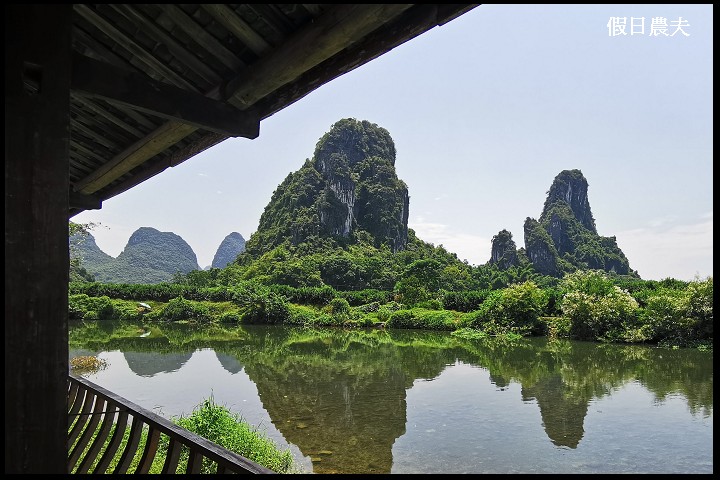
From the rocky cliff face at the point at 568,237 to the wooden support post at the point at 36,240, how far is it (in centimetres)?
6401

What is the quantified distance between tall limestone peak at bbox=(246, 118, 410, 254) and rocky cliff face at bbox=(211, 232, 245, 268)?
72736 mm

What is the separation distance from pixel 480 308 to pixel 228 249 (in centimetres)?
11982

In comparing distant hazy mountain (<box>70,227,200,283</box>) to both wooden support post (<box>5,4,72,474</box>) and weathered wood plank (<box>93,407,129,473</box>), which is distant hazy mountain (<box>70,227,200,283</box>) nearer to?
weathered wood plank (<box>93,407,129,473</box>)

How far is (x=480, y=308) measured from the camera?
2300cm

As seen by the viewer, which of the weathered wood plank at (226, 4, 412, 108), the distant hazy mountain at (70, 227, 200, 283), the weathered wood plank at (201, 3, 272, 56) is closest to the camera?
the weathered wood plank at (226, 4, 412, 108)

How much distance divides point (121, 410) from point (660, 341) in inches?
687

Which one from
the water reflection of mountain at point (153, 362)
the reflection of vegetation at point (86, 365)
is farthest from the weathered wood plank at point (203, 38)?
the reflection of vegetation at point (86, 365)

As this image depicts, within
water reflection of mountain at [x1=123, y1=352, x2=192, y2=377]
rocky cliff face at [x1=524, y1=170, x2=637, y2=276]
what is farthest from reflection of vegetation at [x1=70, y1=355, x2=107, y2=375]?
rocky cliff face at [x1=524, y1=170, x2=637, y2=276]

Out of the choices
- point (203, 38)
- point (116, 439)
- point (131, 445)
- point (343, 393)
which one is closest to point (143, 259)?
point (343, 393)

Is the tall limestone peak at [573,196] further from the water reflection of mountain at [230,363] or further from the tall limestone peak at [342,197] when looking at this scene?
the water reflection of mountain at [230,363]

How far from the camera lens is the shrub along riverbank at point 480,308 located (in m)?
15.7

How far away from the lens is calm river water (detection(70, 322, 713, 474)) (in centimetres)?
632

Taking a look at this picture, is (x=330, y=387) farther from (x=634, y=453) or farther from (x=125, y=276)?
(x=125, y=276)

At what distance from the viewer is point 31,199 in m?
1.14
